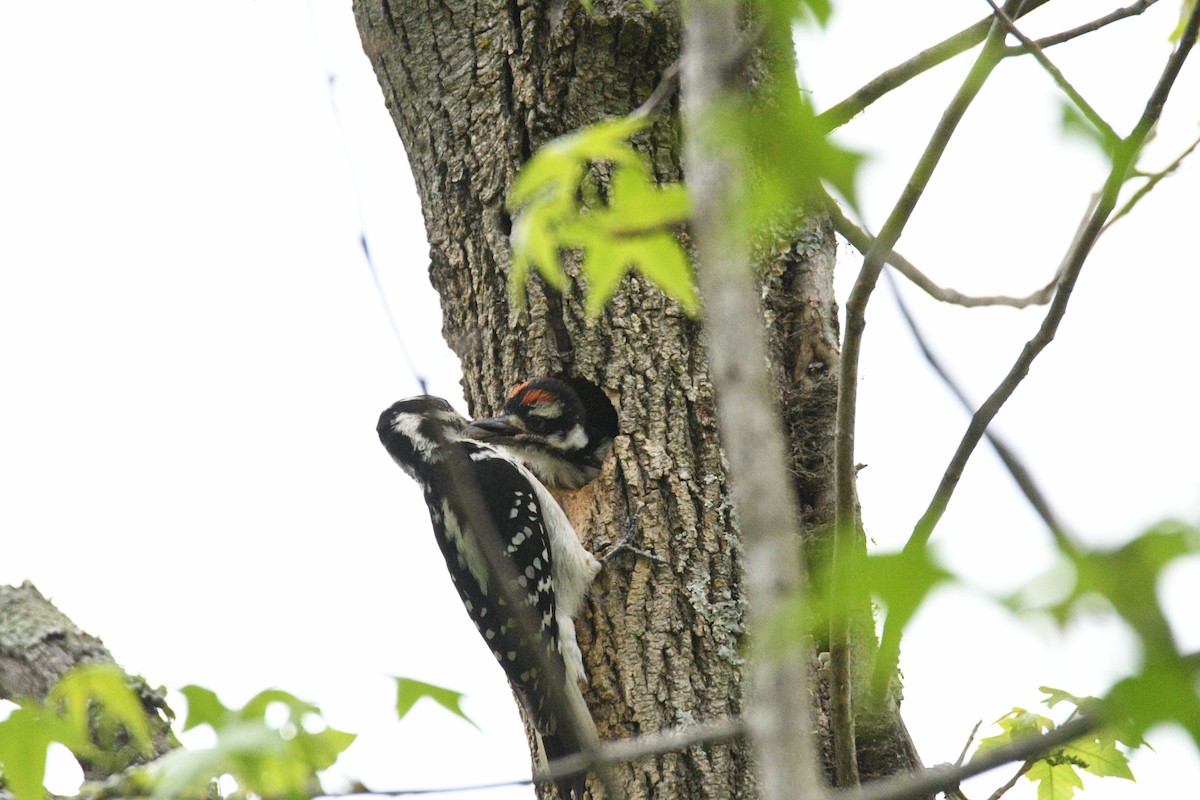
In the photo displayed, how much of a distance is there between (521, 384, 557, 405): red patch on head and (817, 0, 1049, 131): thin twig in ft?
4.89

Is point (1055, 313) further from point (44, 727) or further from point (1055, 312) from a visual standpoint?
point (44, 727)

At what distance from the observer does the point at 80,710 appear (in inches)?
74.7

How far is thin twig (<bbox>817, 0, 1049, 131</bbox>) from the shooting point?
9.47 feet

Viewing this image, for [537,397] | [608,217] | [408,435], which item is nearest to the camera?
[608,217]

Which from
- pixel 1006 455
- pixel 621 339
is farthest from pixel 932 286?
pixel 1006 455

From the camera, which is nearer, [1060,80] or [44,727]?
[44,727]

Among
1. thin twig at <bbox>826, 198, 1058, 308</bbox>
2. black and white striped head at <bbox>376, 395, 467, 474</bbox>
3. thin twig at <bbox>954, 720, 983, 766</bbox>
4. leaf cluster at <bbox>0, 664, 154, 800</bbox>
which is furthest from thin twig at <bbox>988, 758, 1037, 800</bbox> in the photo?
black and white striped head at <bbox>376, 395, 467, 474</bbox>

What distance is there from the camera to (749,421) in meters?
1.05

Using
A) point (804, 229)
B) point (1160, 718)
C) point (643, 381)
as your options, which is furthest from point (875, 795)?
point (804, 229)

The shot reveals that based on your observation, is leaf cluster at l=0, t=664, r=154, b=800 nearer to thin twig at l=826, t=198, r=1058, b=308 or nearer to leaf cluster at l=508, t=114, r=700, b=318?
leaf cluster at l=508, t=114, r=700, b=318

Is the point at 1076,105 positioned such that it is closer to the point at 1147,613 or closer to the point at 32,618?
the point at 1147,613

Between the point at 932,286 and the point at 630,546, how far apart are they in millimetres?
1192

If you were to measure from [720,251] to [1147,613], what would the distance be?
520 millimetres

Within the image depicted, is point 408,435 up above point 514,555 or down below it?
above
